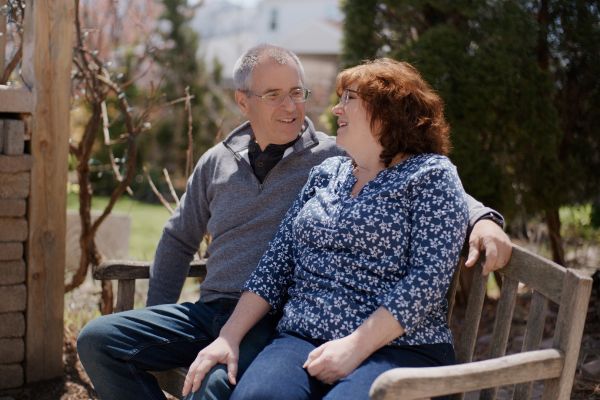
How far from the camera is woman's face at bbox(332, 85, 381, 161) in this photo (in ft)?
8.74

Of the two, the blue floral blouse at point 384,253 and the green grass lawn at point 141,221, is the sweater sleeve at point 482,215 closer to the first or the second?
the blue floral blouse at point 384,253

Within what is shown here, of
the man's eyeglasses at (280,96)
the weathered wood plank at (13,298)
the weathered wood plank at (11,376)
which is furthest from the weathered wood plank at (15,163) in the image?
the man's eyeglasses at (280,96)

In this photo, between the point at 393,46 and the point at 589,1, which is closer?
the point at 589,1

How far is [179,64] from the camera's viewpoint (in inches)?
564

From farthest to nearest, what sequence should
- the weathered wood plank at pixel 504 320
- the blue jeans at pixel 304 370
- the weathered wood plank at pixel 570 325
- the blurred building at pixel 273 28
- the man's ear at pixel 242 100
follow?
the blurred building at pixel 273 28, the man's ear at pixel 242 100, the weathered wood plank at pixel 504 320, the blue jeans at pixel 304 370, the weathered wood plank at pixel 570 325

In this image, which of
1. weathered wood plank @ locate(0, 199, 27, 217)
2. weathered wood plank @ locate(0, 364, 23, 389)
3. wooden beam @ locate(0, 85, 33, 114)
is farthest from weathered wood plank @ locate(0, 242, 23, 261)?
wooden beam @ locate(0, 85, 33, 114)

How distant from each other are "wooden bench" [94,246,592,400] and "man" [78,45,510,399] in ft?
2.44

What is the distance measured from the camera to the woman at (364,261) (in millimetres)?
2332

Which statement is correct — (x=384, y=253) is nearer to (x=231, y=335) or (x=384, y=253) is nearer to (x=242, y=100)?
(x=231, y=335)

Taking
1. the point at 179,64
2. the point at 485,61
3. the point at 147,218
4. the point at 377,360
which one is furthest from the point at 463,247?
the point at 179,64

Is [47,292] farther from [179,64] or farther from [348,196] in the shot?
[179,64]

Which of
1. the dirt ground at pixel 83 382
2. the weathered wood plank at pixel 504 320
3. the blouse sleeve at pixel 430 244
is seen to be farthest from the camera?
the dirt ground at pixel 83 382

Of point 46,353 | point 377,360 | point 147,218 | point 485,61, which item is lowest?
point 147,218

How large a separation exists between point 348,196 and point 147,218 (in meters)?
8.59
